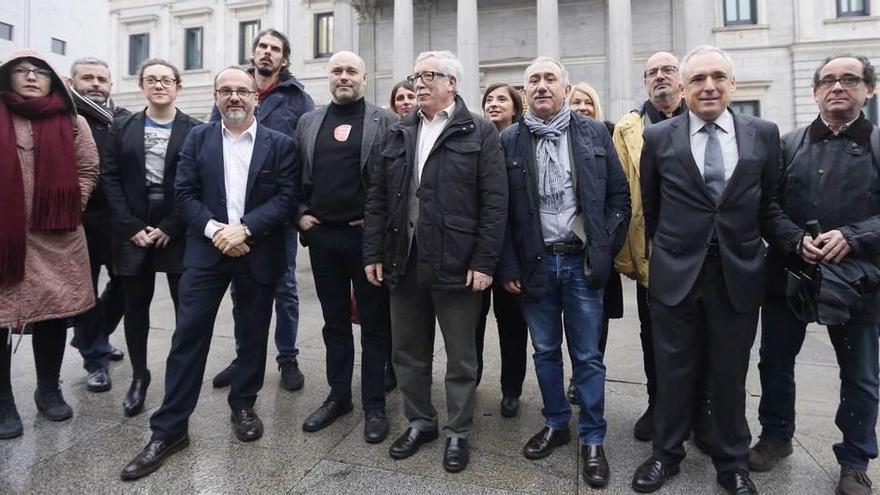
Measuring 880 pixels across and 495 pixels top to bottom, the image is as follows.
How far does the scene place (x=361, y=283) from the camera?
11.4 feet

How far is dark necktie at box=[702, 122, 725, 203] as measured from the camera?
2.63 metres

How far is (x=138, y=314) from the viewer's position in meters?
3.81

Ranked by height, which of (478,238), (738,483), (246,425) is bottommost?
(738,483)

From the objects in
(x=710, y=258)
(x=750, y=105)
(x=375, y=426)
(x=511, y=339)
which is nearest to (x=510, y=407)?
(x=511, y=339)

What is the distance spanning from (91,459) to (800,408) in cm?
489

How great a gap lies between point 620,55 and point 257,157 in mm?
20247

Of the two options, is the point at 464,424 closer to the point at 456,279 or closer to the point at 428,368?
the point at 428,368

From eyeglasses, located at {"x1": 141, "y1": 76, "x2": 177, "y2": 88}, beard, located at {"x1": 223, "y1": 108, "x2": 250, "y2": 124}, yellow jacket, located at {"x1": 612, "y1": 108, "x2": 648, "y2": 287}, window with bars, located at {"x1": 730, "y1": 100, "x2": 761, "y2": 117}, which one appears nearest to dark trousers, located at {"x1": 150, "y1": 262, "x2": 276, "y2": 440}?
beard, located at {"x1": 223, "y1": 108, "x2": 250, "y2": 124}

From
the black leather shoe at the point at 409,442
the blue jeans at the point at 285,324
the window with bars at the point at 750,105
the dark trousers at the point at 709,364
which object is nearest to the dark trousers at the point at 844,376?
the dark trousers at the point at 709,364

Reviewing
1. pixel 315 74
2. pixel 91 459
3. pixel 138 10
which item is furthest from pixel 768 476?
pixel 138 10

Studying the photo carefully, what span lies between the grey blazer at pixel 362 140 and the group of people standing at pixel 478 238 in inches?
0.6

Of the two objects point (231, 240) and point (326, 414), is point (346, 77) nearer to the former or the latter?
point (231, 240)

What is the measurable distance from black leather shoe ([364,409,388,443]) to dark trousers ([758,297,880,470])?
7.70 feet

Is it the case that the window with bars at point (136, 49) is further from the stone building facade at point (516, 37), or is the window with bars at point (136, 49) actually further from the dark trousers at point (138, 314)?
the dark trousers at point (138, 314)
